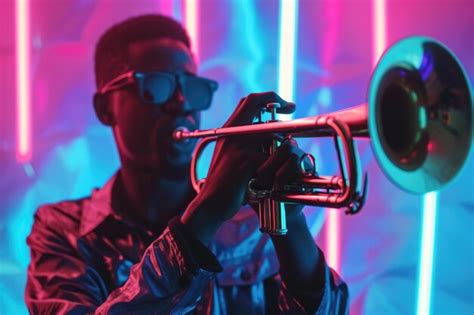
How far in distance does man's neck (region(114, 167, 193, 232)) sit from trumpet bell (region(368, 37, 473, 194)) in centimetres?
81

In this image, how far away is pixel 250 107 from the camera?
1.11 metres

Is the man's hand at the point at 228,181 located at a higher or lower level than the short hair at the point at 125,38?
lower

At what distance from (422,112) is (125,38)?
1079 millimetres

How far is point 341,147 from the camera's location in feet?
2.98

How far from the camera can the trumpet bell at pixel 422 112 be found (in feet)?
2.89

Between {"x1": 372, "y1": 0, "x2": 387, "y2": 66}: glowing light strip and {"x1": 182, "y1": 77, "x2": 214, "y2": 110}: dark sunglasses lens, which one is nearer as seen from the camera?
{"x1": 182, "y1": 77, "x2": 214, "y2": 110}: dark sunglasses lens

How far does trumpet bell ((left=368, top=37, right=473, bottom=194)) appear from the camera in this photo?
34.6 inches

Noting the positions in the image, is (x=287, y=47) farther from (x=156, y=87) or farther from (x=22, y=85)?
(x=22, y=85)

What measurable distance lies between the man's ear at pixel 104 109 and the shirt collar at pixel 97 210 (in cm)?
21

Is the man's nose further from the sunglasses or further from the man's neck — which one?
the man's neck

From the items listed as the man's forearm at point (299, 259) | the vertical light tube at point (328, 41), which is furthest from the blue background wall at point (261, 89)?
the man's forearm at point (299, 259)

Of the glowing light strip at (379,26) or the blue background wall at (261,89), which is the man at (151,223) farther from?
the glowing light strip at (379,26)

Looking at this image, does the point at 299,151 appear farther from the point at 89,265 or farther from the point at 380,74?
the point at 89,265

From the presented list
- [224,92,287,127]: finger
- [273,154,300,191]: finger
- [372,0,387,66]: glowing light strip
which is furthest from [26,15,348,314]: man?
[372,0,387,66]: glowing light strip
